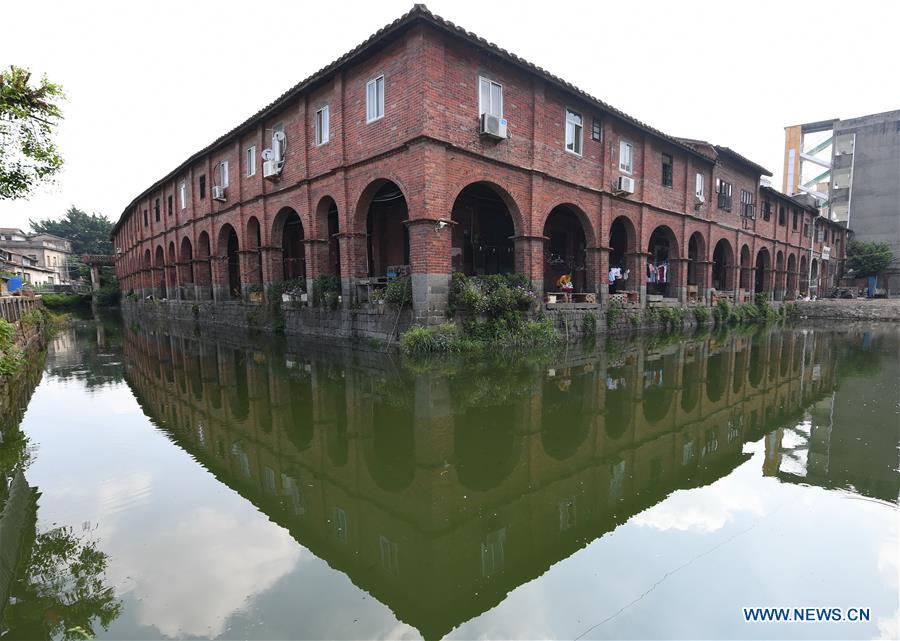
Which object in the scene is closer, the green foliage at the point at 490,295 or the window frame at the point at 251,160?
the green foliage at the point at 490,295

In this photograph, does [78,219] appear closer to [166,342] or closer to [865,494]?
[166,342]

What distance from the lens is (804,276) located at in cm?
3444

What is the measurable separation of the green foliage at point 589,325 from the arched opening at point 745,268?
17034 millimetres

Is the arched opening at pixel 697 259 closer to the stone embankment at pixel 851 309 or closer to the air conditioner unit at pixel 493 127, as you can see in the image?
the stone embankment at pixel 851 309

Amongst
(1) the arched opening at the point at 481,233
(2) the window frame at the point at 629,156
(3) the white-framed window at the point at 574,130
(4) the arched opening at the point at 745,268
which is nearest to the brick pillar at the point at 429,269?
(1) the arched opening at the point at 481,233

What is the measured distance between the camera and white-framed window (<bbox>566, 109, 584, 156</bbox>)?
A: 49.9 feet

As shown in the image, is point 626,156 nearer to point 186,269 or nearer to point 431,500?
point 431,500

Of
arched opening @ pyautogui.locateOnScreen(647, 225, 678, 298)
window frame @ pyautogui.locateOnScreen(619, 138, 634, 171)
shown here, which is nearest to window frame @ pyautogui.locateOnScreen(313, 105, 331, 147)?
window frame @ pyautogui.locateOnScreen(619, 138, 634, 171)

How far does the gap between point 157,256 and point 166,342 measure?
1998 cm

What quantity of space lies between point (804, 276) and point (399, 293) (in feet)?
121

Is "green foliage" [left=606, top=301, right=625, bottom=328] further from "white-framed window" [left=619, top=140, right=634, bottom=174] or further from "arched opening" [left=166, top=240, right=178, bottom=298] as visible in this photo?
"arched opening" [left=166, top=240, right=178, bottom=298]

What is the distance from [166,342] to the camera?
1476 cm

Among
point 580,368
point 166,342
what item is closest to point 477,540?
point 580,368

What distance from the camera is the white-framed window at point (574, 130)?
49.9ft
